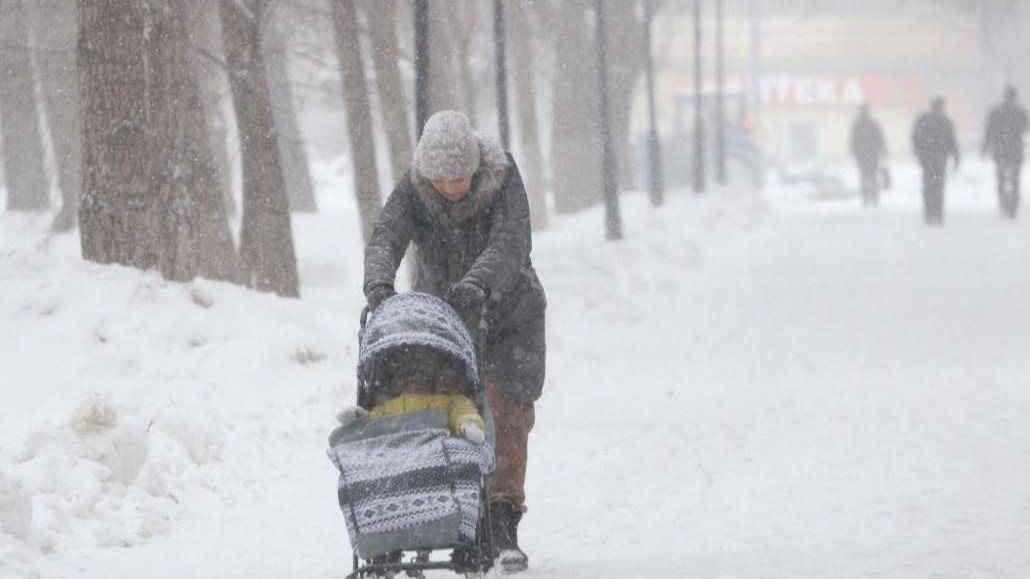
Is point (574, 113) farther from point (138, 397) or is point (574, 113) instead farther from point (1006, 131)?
point (138, 397)

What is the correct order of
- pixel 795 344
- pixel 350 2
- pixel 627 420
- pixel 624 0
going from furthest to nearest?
pixel 624 0 → pixel 350 2 → pixel 795 344 → pixel 627 420

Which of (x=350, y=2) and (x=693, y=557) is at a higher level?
(x=350, y=2)

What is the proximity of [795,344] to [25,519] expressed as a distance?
9.49 metres

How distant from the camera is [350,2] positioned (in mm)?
18219

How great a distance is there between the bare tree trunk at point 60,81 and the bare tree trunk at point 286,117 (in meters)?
2.22

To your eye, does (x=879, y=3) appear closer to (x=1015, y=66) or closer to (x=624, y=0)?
(x=1015, y=66)

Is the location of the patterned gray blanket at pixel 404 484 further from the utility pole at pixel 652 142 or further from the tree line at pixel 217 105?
the utility pole at pixel 652 142

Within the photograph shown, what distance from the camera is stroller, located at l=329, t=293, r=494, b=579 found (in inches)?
242

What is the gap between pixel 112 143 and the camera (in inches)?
481

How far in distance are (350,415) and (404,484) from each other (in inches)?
13.0

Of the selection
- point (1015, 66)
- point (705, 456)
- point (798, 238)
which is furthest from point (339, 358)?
point (1015, 66)

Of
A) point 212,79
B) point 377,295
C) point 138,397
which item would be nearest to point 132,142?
point 138,397

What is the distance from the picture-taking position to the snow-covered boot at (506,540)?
733 cm

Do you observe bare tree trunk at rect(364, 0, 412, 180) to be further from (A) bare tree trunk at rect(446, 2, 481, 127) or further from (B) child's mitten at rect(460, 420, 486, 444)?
(B) child's mitten at rect(460, 420, 486, 444)
